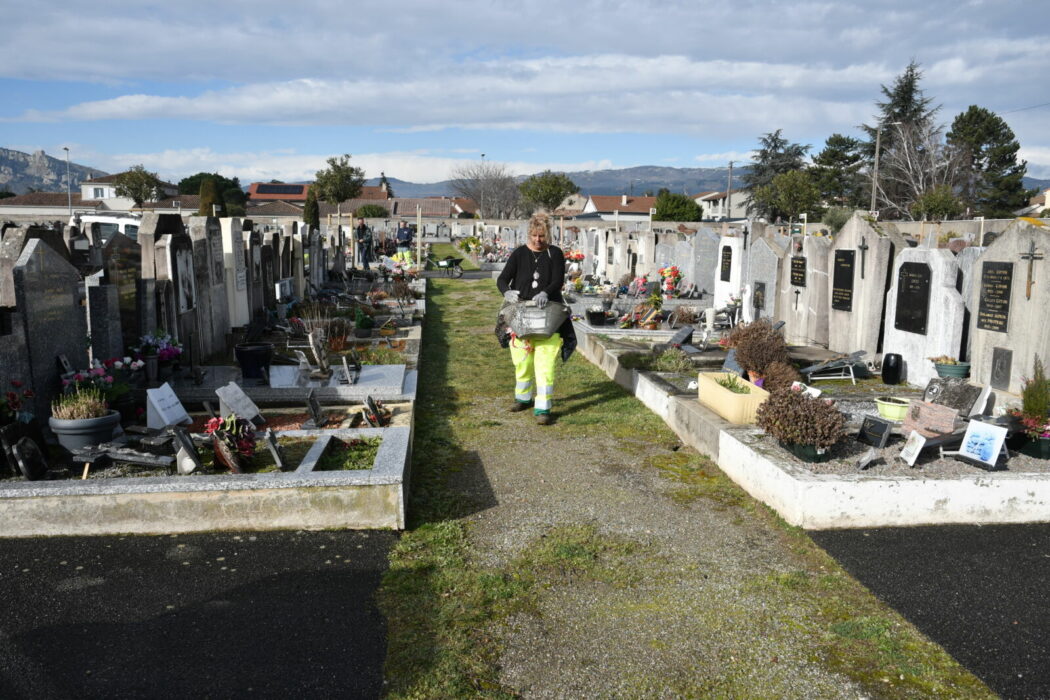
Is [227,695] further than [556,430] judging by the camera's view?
No

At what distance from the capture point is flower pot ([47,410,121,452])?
5906 mm

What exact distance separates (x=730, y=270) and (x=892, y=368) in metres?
6.23

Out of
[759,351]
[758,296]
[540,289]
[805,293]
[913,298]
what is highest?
[540,289]

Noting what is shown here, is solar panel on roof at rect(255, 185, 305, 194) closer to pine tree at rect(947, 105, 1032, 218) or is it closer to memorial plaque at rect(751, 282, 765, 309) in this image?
pine tree at rect(947, 105, 1032, 218)

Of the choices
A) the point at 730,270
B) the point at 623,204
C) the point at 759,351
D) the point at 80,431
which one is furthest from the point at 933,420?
the point at 623,204

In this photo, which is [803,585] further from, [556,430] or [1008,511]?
[556,430]

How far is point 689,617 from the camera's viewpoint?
411 centimetres

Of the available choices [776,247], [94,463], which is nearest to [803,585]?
[94,463]

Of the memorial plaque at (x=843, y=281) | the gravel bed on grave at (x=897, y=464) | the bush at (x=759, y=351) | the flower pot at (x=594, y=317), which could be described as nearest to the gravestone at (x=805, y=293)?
the memorial plaque at (x=843, y=281)

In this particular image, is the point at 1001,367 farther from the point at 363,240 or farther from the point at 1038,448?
the point at 363,240

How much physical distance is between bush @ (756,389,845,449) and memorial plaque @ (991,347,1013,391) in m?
3.18

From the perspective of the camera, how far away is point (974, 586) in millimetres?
4488

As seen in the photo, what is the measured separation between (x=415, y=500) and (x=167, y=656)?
2277 mm

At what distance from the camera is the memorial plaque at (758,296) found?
44.0 feet
